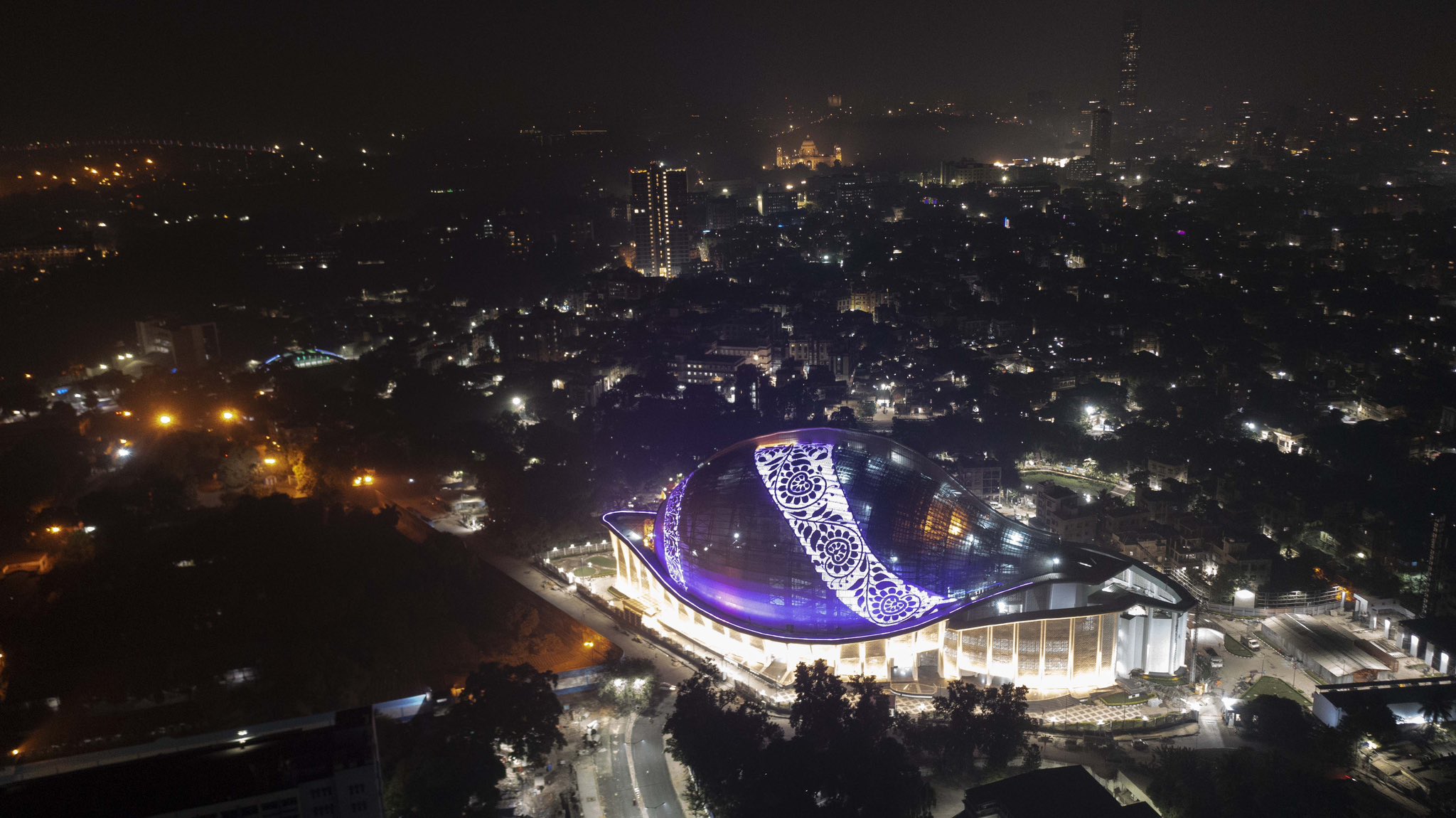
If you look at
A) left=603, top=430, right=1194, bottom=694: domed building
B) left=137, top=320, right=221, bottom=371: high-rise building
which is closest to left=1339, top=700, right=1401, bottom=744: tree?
left=603, top=430, right=1194, bottom=694: domed building

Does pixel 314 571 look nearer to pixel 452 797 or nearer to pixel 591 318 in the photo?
pixel 452 797

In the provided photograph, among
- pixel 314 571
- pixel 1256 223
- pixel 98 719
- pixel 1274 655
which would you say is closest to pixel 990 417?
pixel 1274 655

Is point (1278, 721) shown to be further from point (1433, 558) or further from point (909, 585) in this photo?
point (1433, 558)

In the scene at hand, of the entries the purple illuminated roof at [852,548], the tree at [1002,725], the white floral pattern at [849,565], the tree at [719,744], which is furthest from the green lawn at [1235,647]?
the tree at [719,744]

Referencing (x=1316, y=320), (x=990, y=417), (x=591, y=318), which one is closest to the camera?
(x=990, y=417)

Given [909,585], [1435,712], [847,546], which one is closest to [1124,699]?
[909,585]

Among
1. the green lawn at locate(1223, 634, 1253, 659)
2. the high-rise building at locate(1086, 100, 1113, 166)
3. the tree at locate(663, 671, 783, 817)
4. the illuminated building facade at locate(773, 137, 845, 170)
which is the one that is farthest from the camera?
the illuminated building facade at locate(773, 137, 845, 170)

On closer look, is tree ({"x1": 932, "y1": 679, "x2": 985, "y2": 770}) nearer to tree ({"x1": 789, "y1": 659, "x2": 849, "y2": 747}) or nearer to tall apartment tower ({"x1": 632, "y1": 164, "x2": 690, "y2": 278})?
tree ({"x1": 789, "y1": 659, "x2": 849, "y2": 747})

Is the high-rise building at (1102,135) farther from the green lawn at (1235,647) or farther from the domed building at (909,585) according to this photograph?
the domed building at (909,585)
